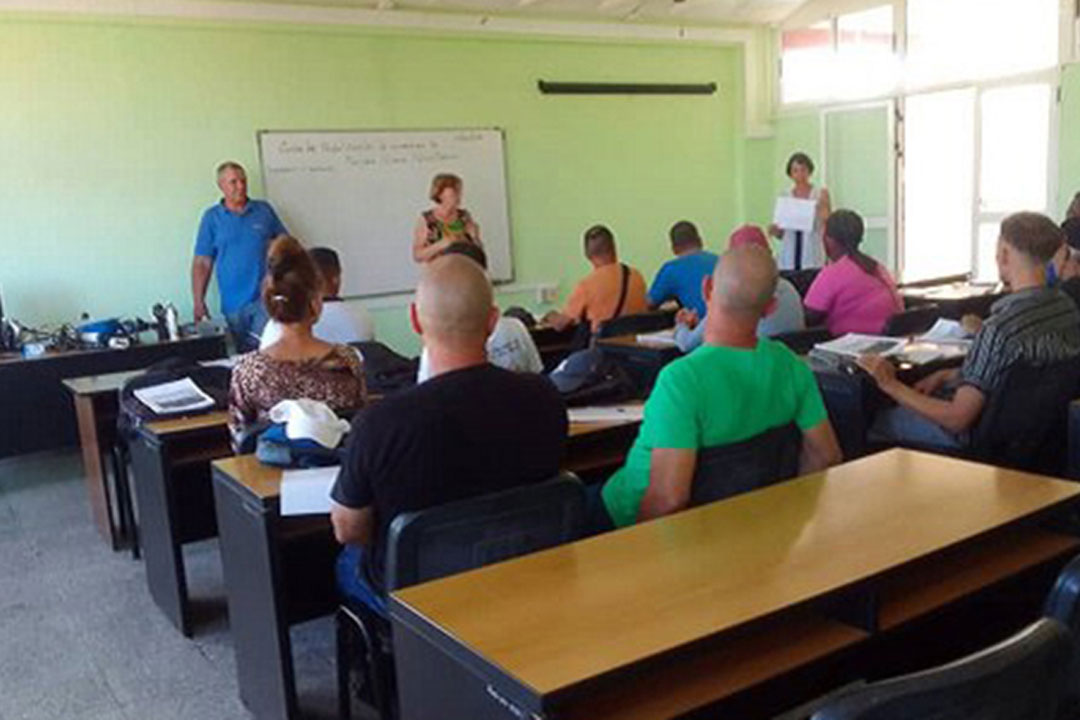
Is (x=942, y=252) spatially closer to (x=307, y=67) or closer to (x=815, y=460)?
(x=307, y=67)

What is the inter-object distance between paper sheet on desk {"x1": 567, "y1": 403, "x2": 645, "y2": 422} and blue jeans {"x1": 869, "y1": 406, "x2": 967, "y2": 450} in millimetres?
989

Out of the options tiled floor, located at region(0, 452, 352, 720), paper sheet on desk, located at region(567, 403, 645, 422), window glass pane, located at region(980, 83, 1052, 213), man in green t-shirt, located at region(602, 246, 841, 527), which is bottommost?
tiled floor, located at region(0, 452, 352, 720)

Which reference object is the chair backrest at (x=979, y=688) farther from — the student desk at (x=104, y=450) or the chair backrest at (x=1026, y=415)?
the student desk at (x=104, y=450)

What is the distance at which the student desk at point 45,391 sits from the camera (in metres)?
5.20

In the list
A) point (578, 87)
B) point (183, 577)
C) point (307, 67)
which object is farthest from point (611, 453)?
point (578, 87)

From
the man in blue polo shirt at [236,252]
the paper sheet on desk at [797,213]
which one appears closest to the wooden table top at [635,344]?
the man in blue polo shirt at [236,252]

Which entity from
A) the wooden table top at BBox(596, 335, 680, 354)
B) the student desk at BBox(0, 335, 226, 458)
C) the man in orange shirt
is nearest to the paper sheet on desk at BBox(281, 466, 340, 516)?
the wooden table top at BBox(596, 335, 680, 354)

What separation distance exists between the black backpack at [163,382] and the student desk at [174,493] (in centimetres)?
6

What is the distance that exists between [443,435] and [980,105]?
6.78 m

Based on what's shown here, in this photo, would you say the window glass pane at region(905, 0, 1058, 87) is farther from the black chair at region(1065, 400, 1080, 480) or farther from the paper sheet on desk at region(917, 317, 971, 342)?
the black chair at region(1065, 400, 1080, 480)

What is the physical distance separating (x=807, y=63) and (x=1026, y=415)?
6.38 m

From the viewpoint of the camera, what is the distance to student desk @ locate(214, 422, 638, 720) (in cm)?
233

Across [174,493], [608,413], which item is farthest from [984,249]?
[174,493]

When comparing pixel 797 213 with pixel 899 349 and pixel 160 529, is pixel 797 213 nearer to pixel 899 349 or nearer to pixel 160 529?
pixel 899 349
